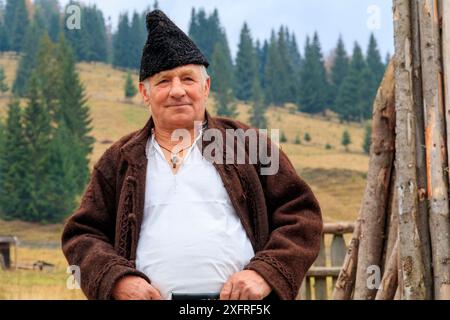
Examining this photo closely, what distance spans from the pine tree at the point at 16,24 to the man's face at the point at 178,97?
290ft

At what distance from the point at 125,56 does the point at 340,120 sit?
24945mm

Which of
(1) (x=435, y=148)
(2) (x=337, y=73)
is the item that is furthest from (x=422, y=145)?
(2) (x=337, y=73)

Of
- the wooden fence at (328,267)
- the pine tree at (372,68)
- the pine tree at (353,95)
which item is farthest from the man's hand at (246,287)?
the pine tree at (353,95)

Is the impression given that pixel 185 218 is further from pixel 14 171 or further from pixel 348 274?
pixel 14 171

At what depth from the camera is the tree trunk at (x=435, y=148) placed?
4.81m

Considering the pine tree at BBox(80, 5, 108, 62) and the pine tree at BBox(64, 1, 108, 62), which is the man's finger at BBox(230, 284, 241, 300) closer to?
the pine tree at BBox(64, 1, 108, 62)

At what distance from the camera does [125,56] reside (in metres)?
93.1

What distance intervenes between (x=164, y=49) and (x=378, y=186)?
3.54 metres

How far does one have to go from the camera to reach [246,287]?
9.18ft

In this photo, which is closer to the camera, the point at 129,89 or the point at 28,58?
the point at 129,89

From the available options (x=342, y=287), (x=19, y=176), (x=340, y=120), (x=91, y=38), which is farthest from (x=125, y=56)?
(x=342, y=287)

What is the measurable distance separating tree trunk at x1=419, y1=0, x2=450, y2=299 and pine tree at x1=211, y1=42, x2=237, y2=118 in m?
65.1

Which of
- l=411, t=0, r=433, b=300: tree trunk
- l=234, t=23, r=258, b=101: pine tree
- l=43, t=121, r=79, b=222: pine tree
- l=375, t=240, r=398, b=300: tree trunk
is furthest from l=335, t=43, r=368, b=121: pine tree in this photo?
l=411, t=0, r=433, b=300: tree trunk
